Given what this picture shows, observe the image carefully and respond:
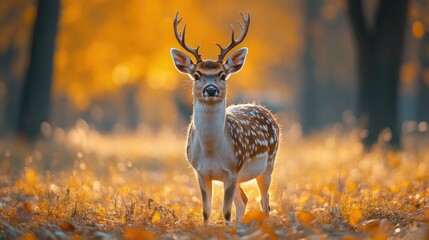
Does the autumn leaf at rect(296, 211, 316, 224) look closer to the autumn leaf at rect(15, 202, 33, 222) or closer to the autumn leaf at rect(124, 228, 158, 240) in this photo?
the autumn leaf at rect(124, 228, 158, 240)

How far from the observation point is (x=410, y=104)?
63750 mm

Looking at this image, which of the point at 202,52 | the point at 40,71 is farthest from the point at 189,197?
the point at 202,52

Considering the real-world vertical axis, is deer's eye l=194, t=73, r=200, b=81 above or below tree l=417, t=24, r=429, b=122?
above

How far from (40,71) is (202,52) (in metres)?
7.97

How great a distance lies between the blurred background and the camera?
17.1m

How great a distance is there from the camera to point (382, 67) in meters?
17.2

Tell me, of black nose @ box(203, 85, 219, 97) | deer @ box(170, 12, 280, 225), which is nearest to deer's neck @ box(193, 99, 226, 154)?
deer @ box(170, 12, 280, 225)

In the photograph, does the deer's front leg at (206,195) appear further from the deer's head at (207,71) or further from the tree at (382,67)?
the tree at (382,67)

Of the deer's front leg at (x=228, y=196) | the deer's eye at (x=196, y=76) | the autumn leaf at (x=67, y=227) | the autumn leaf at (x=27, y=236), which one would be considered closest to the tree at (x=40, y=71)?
the deer's eye at (x=196, y=76)

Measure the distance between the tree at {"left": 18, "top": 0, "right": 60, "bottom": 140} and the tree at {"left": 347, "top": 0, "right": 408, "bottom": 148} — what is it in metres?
6.77

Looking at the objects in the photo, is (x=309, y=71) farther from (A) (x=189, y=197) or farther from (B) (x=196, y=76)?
(B) (x=196, y=76)

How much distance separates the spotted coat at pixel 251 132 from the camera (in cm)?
850

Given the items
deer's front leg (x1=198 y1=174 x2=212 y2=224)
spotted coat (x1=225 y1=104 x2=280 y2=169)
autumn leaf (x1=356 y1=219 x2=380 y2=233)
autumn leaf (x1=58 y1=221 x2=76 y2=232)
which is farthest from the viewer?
spotted coat (x1=225 y1=104 x2=280 y2=169)

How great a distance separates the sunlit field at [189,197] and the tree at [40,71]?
576 millimetres
